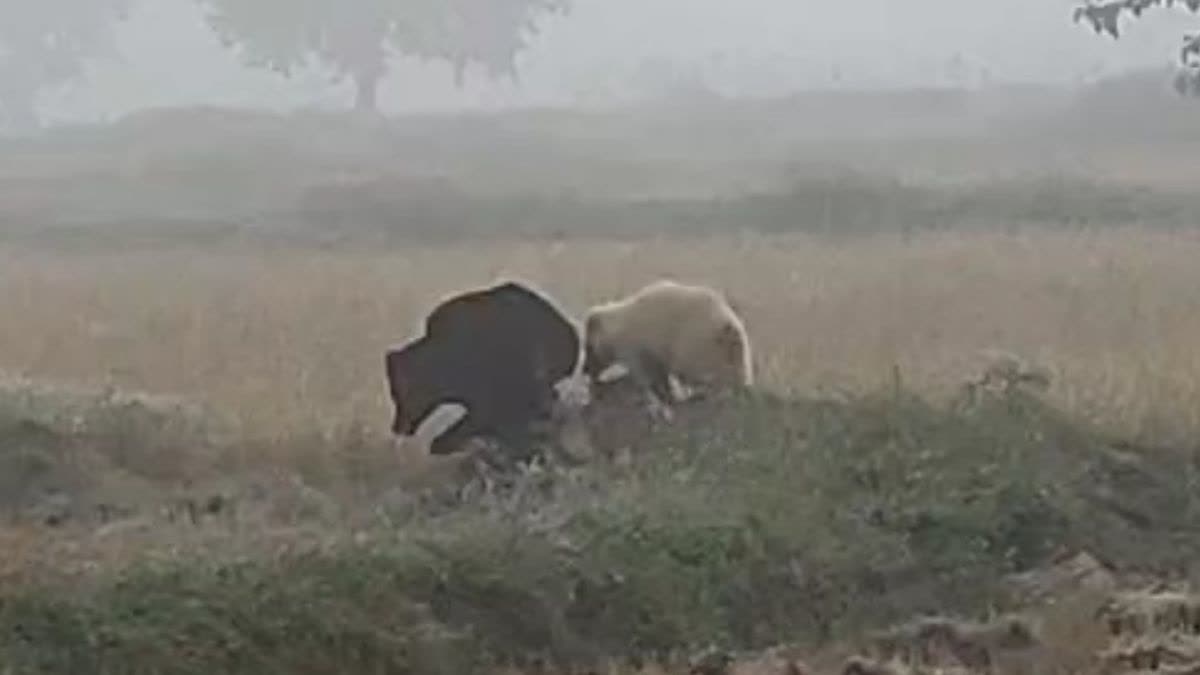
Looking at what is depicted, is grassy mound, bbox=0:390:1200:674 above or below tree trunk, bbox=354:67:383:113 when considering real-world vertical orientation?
above

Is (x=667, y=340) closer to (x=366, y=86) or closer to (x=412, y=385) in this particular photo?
(x=412, y=385)

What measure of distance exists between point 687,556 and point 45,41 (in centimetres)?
7147

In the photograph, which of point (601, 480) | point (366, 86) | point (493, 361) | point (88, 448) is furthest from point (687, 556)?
point (366, 86)

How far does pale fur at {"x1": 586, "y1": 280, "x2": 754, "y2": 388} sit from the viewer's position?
44.2 ft

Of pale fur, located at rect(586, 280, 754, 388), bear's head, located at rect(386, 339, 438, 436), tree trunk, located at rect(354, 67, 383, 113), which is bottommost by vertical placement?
tree trunk, located at rect(354, 67, 383, 113)

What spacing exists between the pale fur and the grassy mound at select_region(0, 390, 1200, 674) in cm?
40

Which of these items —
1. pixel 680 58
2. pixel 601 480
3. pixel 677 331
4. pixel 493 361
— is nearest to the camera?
pixel 601 480

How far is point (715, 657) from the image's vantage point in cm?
1035

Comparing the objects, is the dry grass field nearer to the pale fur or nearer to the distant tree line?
the pale fur

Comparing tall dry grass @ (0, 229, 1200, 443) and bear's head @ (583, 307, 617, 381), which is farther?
tall dry grass @ (0, 229, 1200, 443)

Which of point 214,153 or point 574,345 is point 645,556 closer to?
point 574,345

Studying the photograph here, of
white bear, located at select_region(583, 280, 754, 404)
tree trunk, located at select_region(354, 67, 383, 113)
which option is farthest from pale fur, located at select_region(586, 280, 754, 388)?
tree trunk, located at select_region(354, 67, 383, 113)

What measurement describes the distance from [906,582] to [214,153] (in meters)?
41.6

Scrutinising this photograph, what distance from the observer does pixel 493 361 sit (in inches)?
500
